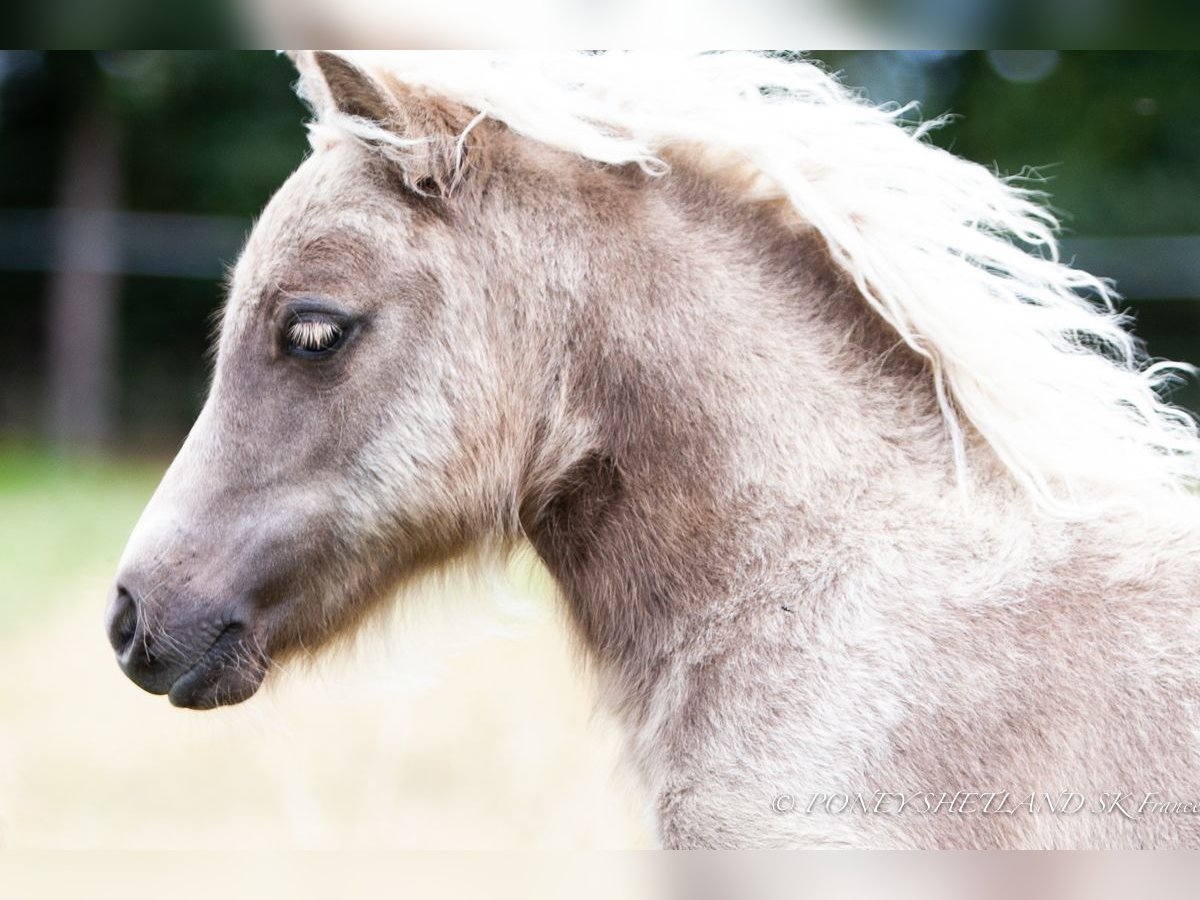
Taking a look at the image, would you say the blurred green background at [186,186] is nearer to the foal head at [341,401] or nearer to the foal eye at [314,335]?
the foal head at [341,401]

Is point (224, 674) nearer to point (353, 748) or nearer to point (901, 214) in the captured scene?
point (901, 214)

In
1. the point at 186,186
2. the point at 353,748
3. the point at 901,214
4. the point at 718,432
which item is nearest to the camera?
the point at 718,432

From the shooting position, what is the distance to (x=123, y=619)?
2.49 metres

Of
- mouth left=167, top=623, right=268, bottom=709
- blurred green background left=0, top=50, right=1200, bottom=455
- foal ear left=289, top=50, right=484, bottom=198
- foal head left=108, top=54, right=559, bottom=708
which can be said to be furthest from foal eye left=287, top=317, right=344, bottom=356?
blurred green background left=0, top=50, right=1200, bottom=455

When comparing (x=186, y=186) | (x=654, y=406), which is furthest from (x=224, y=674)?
(x=186, y=186)

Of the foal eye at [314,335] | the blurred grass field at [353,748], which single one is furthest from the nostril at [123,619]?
the foal eye at [314,335]

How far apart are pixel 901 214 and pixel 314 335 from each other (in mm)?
1243

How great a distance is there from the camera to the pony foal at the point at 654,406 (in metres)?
2.24

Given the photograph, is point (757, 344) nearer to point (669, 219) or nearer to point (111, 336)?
point (669, 219)

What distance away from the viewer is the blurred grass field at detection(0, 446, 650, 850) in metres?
2.83

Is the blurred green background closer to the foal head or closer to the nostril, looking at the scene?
the foal head

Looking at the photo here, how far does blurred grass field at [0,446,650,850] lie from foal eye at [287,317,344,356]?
636 mm

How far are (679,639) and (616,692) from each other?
26 cm

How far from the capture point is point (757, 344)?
2396mm
